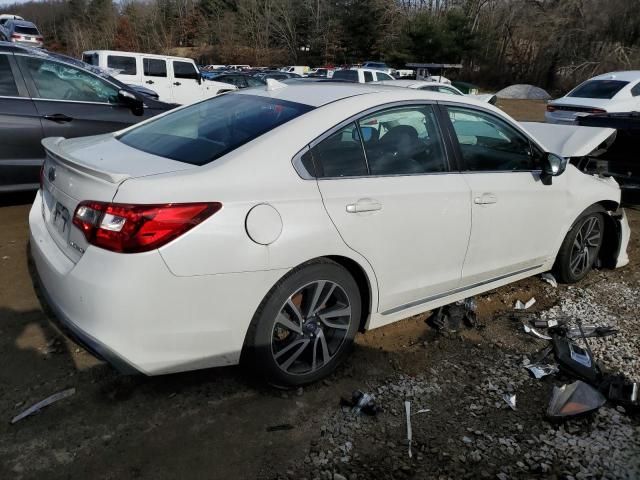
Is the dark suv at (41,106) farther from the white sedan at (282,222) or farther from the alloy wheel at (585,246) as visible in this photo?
the alloy wheel at (585,246)

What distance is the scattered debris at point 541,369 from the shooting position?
124 inches

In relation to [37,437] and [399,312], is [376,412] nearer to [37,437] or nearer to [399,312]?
[399,312]

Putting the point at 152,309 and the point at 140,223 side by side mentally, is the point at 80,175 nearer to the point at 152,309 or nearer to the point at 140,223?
the point at 140,223

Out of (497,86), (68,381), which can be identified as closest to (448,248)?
(68,381)

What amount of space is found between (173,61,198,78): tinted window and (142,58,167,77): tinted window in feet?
1.24

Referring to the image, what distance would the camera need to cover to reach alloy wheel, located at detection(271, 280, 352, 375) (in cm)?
271

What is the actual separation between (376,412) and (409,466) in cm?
40

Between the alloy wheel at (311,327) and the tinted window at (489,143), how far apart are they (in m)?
1.32

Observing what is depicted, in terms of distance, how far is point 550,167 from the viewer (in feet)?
12.4

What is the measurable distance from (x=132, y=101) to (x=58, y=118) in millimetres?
794

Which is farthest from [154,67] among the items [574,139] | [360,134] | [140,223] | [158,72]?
[140,223]

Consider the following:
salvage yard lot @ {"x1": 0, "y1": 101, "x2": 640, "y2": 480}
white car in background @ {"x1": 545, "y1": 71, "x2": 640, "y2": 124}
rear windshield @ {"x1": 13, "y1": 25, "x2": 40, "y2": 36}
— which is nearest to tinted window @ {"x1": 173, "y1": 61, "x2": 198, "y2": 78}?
white car in background @ {"x1": 545, "y1": 71, "x2": 640, "y2": 124}

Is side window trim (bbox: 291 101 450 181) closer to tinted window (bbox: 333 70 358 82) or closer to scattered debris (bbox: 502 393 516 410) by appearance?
scattered debris (bbox: 502 393 516 410)

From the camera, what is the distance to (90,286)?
2.28 m
